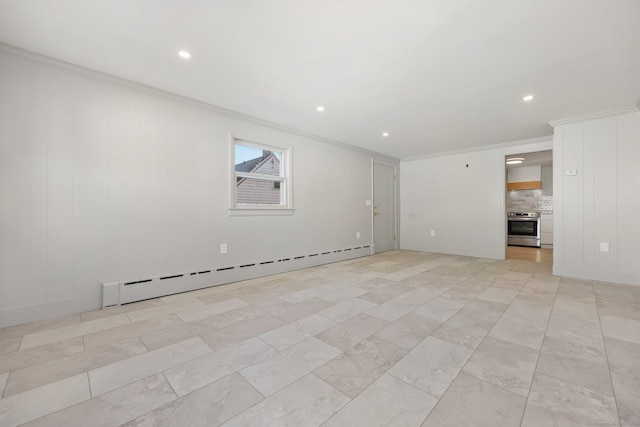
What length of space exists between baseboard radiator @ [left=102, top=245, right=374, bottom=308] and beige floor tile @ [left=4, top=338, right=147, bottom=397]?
0.96 metres

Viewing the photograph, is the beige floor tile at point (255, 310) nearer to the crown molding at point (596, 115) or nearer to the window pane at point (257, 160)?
the window pane at point (257, 160)

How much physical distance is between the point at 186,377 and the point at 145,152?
2412 mm

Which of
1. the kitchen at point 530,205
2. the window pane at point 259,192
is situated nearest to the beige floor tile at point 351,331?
the window pane at point 259,192

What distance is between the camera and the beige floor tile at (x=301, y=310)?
2.36 metres

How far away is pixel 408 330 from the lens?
2100 mm

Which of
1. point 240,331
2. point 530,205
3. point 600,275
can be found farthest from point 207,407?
point 530,205

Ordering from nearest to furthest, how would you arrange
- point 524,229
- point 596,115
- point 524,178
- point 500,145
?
point 596,115
point 500,145
point 524,229
point 524,178

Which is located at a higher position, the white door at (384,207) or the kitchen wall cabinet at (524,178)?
the kitchen wall cabinet at (524,178)

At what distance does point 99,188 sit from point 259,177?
1878 millimetres

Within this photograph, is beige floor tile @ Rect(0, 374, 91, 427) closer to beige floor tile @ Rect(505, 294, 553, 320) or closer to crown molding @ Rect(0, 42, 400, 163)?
crown molding @ Rect(0, 42, 400, 163)

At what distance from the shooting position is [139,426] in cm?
116

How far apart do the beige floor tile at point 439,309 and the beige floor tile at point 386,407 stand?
109 centimetres

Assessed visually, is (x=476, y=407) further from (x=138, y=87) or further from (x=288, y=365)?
(x=138, y=87)

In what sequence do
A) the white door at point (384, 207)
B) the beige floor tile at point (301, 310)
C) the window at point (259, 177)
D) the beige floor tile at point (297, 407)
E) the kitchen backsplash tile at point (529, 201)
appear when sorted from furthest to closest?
the kitchen backsplash tile at point (529, 201)
the white door at point (384, 207)
the window at point (259, 177)
the beige floor tile at point (301, 310)
the beige floor tile at point (297, 407)
